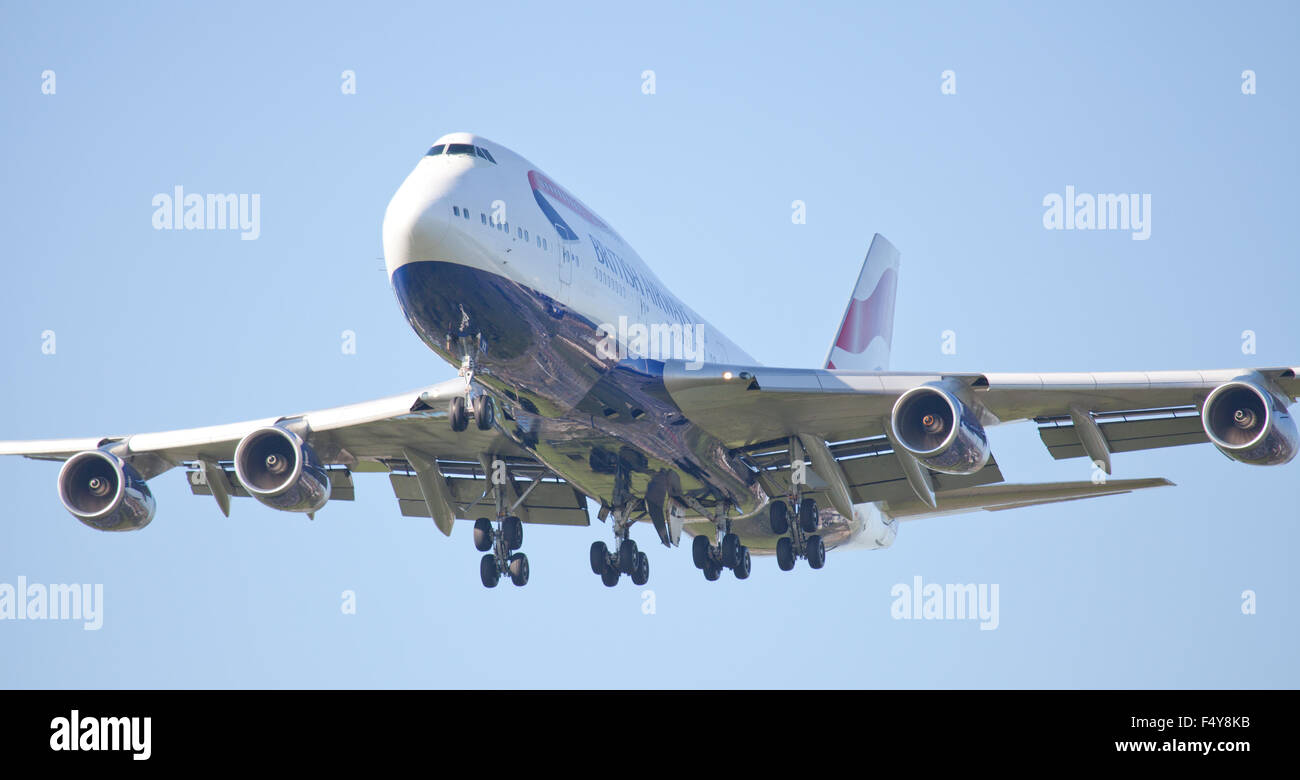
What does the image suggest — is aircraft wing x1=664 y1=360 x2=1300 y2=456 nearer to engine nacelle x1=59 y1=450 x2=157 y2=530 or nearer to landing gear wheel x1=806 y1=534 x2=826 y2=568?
landing gear wheel x1=806 y1=534 x2=826 y2=568

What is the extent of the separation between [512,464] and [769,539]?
20.8ft

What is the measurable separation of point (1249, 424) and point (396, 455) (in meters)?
17.3

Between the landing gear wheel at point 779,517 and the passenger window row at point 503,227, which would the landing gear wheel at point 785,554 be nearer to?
the landing gear wheel at point 779,517

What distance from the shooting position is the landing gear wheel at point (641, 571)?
31.9 metres

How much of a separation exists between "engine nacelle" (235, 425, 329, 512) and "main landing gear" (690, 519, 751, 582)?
27.2 ft

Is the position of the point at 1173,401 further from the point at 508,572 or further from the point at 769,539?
the point at 508,572

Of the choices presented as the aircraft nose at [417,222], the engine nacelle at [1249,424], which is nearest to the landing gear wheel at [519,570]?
the aircraft nose at [417,222]

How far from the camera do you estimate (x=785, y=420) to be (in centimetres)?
2873

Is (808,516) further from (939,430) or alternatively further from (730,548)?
(939,430)

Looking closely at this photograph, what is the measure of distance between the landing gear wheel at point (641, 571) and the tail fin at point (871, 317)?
1105 centimetres

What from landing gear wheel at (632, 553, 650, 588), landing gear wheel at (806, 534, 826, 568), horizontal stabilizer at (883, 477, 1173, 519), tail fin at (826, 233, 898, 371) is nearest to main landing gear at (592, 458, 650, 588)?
landing gear wheel at (632, 553, 650, 588)

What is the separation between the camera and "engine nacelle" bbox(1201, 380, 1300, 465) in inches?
1001

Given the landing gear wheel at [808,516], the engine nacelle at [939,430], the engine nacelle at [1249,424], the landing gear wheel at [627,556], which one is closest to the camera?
the engine nacelle at [1249,424]

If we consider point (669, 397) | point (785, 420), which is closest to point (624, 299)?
point (669, 397)
